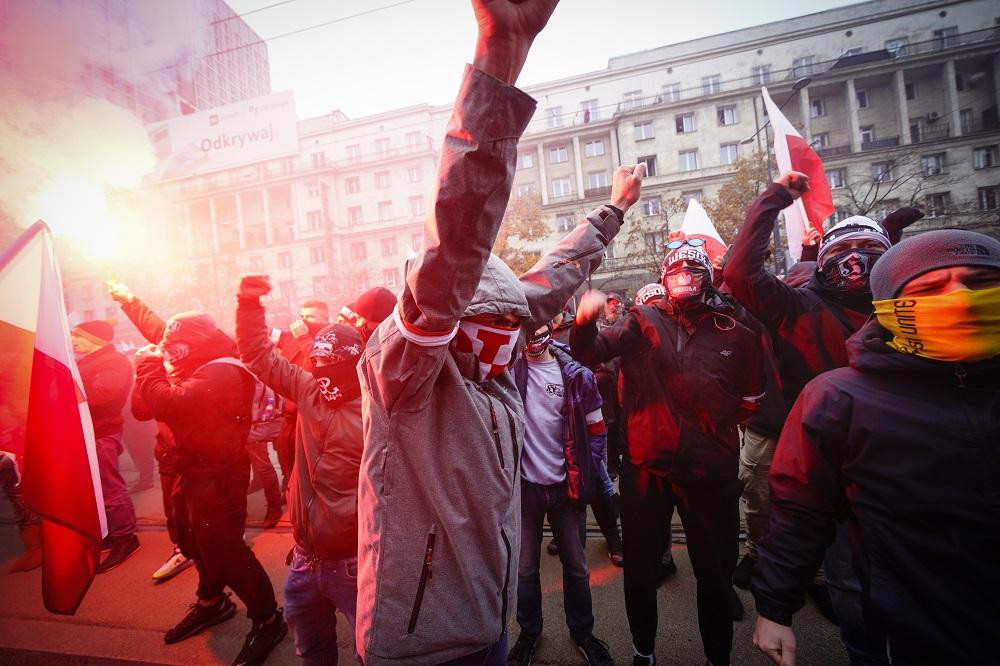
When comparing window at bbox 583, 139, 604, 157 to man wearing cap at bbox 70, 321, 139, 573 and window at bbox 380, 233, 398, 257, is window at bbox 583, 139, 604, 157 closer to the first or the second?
window at bbox 380, 233, 398, 257

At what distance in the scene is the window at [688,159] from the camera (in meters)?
32.7

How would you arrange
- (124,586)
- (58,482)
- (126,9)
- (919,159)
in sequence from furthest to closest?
(919,159) < (126,9) < (124,586) < (58,482)

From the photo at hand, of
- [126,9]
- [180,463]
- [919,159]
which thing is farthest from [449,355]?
[919,159]

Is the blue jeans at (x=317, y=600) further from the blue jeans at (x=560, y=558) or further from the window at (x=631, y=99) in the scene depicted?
the window at (x=631, y=99)

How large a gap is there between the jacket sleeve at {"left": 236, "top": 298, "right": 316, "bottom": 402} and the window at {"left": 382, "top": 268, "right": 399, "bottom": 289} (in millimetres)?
35822

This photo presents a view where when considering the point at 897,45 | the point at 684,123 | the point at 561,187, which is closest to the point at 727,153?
the point at 684,123

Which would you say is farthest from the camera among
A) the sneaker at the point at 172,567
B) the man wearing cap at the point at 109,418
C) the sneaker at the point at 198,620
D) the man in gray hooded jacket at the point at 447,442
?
the man wearing cap at the point at 109,418

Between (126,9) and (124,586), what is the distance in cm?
1049

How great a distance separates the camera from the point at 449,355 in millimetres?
1271

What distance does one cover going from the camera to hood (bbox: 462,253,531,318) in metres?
1.27

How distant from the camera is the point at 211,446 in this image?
2955mm

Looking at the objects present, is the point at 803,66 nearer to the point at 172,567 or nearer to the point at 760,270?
the point at 760,270

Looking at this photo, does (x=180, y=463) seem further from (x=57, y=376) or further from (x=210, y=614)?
(x=210, y=614)

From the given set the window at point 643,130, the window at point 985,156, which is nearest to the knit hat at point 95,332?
the window at point 643,130
